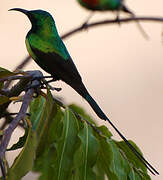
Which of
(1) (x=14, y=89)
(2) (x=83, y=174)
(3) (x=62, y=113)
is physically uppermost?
(1) (x=14, y=89)

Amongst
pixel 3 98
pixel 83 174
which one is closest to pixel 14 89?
pixel 3 98

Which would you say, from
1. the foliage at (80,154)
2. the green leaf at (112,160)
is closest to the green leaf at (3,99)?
the foliage at (80,154)

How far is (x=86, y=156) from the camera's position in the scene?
126cm

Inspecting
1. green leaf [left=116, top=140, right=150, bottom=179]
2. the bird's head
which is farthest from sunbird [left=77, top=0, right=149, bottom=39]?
green leaf [left=116, top=140, right=150, bottom=179]

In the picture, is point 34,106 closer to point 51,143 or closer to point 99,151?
point 51,143

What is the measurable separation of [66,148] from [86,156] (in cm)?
5

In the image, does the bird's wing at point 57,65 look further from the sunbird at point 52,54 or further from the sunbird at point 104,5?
the sunbird at point 104,5

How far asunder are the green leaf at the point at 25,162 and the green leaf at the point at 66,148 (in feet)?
0.62

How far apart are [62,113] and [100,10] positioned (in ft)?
1.41

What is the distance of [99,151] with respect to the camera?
1317mm

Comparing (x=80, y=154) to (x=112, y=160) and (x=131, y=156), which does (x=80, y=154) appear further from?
(x=131, y=156)

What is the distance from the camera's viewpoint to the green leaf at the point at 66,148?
124cm

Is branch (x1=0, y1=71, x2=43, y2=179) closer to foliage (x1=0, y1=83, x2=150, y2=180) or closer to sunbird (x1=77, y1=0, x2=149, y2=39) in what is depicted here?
foliage (x1=0, y1=83, x2=150, y2=180)

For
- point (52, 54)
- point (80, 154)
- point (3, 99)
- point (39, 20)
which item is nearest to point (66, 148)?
point (80, 154)
